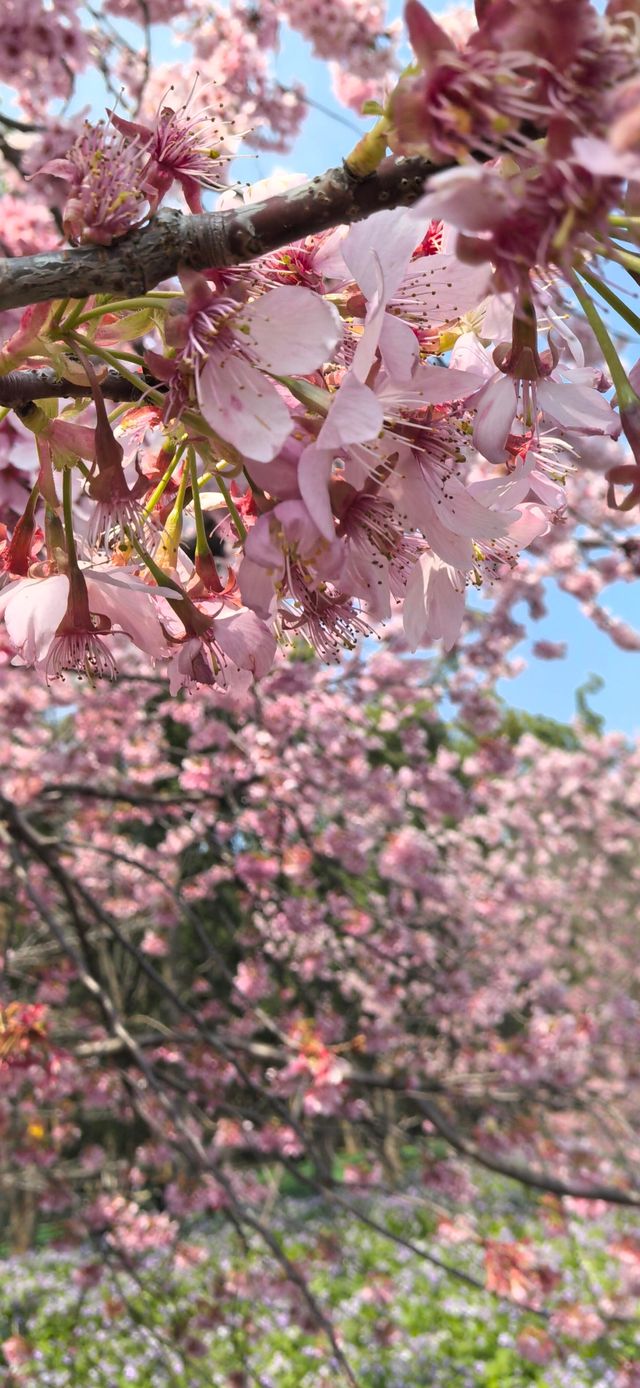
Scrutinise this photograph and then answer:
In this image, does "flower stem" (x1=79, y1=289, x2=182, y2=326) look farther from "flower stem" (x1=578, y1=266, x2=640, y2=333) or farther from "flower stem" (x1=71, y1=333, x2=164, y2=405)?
"flower stem" (x1=578, y1=266, x2=640, y2=333)

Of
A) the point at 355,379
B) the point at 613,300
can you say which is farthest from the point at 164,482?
the point at 613,300

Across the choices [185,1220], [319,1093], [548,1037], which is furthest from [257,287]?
[185,1220]

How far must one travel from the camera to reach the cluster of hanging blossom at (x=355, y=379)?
426mm

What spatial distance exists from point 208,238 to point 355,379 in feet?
0.45

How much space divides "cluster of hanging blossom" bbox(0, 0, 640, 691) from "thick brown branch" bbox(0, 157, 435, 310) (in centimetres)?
2

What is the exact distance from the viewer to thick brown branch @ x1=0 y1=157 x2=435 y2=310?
0.55 metres

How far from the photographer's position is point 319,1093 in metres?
3.51

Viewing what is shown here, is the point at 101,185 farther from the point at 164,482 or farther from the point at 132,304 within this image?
the point at 164,482

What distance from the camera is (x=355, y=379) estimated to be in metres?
0.56

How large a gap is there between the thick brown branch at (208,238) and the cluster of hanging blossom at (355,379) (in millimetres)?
16

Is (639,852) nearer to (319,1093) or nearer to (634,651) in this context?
(634,651)

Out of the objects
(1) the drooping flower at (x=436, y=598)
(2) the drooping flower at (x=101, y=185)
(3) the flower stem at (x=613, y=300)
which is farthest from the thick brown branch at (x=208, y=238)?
(1) the drooping flower at (x=436, y=598)

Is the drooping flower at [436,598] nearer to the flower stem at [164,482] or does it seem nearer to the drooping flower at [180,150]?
the flower stem at [164,482]

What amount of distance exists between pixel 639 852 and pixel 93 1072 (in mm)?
9527
